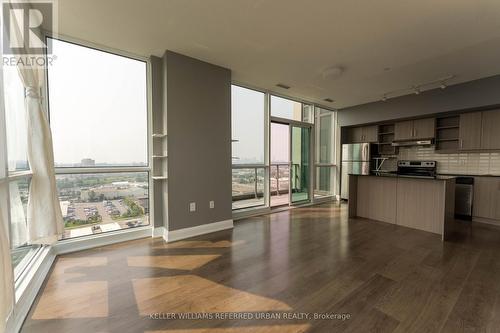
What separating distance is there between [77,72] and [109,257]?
2455 millimetres

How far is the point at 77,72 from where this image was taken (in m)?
2.90

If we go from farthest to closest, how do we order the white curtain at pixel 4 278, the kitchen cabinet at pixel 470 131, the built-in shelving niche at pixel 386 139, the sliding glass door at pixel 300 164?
1. the built-in shelving niche at pixel 386 139
2. the sliding glass door at pixel 300 164
3. the kitchen cabinet at pixel 470 131
4. the white curtain at pixel 4 278

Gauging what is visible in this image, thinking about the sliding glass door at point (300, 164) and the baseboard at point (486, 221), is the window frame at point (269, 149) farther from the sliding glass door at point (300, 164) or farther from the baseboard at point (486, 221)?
the baseboard at point (486, 221)

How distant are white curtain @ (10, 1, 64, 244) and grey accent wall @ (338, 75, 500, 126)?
6.50 metres

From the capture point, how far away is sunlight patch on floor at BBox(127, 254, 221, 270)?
8.17 ft

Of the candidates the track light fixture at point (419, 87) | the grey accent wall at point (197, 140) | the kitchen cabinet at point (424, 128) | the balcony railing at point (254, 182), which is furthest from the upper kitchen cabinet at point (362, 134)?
the grey accent wall at point (197, 140)

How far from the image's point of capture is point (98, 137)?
3.06m

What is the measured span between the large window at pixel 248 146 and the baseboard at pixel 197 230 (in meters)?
0.68

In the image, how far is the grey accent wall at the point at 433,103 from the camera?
401 cm

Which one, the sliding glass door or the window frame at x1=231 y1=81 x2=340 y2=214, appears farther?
the sliding glass door

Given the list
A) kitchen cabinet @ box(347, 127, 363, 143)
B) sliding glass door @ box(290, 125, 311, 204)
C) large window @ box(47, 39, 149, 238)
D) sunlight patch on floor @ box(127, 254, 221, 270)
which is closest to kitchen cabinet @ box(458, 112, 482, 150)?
kitchen cabinet @ box(347, 127, 363, 143)

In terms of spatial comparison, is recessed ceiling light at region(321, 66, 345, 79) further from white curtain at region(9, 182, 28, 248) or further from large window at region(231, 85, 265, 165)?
white curtain at region(9, 182, 28, 248)

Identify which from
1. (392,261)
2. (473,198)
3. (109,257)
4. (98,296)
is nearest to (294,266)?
(392,261)

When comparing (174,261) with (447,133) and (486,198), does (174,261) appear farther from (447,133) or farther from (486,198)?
(447,133)
